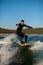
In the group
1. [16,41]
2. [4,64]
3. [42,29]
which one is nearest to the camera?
[4,64]

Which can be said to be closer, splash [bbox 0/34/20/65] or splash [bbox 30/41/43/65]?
splash [bbox 0/34/20/65]

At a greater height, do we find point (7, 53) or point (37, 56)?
point (7, 53)

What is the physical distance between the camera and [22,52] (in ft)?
60.1

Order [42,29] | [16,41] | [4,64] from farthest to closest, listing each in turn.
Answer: [42,29] < [16,41] < [4,64]

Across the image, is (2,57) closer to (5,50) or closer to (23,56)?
(5,50)

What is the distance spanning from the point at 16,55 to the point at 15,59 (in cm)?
33

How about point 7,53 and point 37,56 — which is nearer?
point 7,53

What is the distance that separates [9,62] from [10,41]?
212cm

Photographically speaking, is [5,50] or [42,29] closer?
[5,50]

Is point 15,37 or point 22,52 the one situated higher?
point 15,37

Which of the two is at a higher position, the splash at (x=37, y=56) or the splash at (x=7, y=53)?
the splash at (x=7, y=53)

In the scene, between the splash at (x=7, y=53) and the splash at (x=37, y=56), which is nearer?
the splash at (x=7, y=53)

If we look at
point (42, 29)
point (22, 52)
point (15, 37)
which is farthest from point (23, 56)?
point (42, 29)

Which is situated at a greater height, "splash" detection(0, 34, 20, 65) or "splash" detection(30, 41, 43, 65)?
"splash" detection(0, 34, 20, 65)
